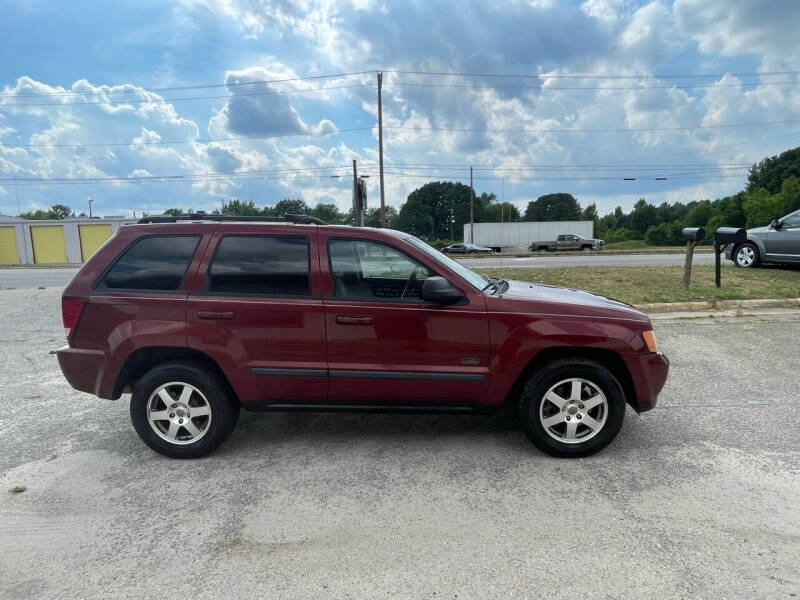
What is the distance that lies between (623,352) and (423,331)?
145cm

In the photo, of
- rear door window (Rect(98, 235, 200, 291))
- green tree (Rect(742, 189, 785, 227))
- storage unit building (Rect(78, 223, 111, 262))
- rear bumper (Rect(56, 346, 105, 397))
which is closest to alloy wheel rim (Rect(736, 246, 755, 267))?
rear door window (Rect(98, 235, 200, 291))

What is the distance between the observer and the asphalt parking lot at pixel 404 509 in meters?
2.18

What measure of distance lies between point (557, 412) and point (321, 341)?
5.90 feet

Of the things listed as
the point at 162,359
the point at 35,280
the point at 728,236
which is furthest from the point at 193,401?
the point at 35,280

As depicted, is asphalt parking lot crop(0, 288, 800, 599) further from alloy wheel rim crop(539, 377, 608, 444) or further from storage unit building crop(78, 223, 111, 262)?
storage unit building crop(78, 223, 111, 262)

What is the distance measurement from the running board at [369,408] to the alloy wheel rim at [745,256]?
12390 millimetres

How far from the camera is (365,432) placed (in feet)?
12.5

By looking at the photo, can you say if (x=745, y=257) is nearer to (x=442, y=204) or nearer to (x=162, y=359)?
(x=162, y=359)

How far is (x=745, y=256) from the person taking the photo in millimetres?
12164

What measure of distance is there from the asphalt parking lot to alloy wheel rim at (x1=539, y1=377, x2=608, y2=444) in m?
0.22

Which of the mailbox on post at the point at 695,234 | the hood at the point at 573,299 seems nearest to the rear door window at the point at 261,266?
the hood at the point at 573,299

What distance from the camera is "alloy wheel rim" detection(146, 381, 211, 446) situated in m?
3.34

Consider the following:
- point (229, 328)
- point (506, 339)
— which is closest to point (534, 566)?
point (506, 339)

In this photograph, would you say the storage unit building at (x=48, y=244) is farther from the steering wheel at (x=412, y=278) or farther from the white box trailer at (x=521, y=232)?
the steering wheel at (x=412, y=278)
